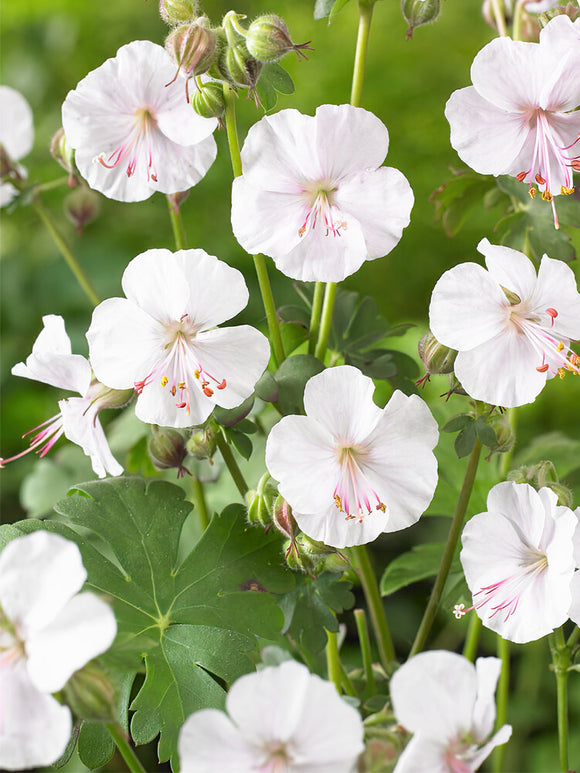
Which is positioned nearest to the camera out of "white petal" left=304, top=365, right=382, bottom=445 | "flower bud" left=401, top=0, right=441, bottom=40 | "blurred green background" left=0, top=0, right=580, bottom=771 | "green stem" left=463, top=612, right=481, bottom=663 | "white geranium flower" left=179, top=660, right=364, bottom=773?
"white geranium flower" left=179, top=660, right=364, bottom=773

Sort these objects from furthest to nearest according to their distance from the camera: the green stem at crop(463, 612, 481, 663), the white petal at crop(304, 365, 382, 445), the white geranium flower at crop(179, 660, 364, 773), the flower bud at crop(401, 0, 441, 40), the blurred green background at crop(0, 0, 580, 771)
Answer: the blurred green background at crop(0, 0, 580, 771), the green stem at crop(463, 612, 481, 663), the flower bud at crop(401, 0, 441, 40), the white petal at crop(304, 365, 382, 445), the white geranium flower at crop(179, 660, 364, 773)

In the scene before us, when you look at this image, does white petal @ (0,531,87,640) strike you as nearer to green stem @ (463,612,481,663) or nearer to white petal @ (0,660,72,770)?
white petal @ (0,660,72,770)

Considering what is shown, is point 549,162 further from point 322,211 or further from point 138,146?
point 138,146

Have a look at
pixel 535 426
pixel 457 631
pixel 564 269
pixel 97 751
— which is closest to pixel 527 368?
pixel 564 269

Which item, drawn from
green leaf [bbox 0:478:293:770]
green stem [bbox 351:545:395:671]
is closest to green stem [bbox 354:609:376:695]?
green stem [bbox 351:545:395:671]

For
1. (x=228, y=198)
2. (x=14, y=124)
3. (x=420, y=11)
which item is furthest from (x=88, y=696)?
(x=228, y=198)

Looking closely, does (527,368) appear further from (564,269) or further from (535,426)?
(535,426)
